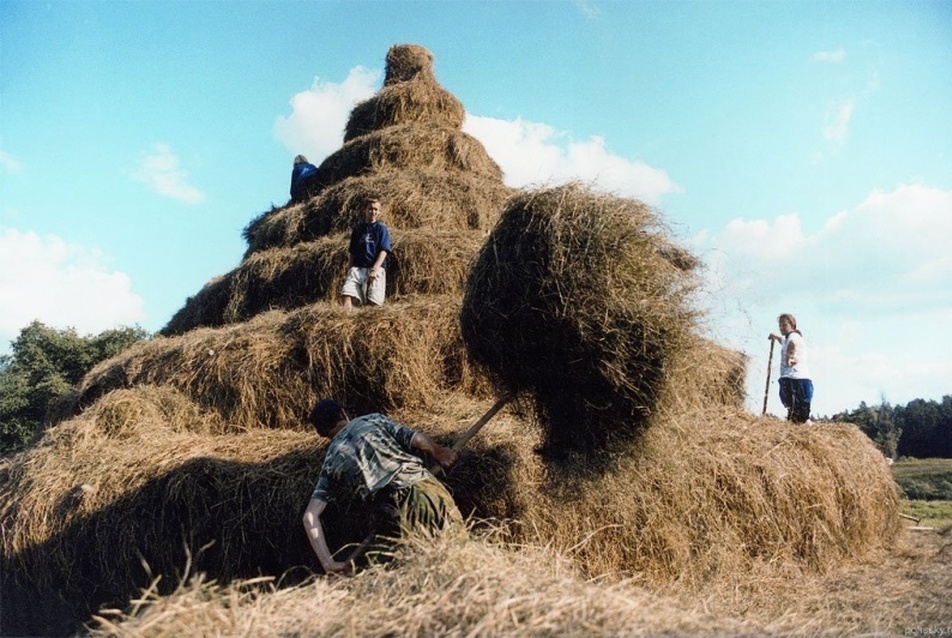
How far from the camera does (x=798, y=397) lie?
27.9 ft

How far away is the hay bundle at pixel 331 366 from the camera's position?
6422mm

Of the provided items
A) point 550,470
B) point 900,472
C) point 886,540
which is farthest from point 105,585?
point 900,472

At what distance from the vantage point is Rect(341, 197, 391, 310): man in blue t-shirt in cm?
768

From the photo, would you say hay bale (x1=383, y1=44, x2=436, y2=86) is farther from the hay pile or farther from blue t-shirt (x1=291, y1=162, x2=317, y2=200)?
blue t-shirt (x1=291, y1=162, x2=317, y2=200)

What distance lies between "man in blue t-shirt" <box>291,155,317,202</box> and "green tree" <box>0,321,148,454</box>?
50.9ft

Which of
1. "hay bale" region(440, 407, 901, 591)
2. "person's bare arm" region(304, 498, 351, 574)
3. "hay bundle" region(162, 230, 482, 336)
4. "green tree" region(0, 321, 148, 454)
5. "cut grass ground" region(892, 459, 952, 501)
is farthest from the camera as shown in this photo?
"green tree" region(0, 321, 148, 454)

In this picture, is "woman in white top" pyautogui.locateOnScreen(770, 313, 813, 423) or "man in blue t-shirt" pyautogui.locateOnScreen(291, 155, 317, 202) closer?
"woman in white top" pyautogui.locateOnScreen(770, 313, 813, 423)

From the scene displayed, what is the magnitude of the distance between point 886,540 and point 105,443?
8.94 meters

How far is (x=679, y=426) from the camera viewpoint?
4.46 m

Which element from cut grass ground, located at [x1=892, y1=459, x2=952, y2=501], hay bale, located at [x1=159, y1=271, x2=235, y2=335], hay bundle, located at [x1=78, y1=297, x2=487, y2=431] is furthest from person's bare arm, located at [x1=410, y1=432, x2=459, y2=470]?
cut grass ground, located at [x1=892, y1=459, x2=952, y2=501]

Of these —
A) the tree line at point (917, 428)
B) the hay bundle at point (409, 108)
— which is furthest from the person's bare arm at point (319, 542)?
the tree line at point (917, 428)

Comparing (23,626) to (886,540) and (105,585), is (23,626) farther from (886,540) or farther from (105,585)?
(886,540)

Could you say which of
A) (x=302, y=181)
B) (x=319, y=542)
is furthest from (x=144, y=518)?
(x=302, y=181)

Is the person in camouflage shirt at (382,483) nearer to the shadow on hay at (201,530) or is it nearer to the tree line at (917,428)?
the shadow on hay at (201,530)
